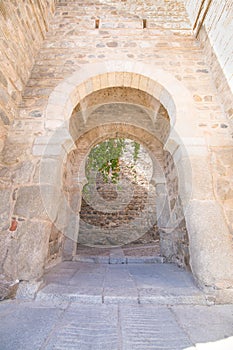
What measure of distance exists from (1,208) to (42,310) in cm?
116

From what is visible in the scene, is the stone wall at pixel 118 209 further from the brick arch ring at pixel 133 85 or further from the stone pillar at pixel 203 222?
the stone pillar at pixel 203 222

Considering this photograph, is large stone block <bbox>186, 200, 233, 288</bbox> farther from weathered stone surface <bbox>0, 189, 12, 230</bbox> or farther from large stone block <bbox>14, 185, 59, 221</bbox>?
weathered stone surface <bbox>0, 189, 12, 230</bbox>

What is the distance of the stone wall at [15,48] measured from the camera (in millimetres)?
2141

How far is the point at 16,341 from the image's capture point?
947 mm

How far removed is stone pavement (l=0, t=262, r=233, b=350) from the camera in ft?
3.13

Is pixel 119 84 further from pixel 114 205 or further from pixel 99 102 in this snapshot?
pixel 114 205

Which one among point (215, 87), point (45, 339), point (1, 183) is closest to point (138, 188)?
point (215, 87)

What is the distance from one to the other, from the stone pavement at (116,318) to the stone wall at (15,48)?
6.16ft

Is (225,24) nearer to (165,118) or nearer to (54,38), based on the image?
(165,118)

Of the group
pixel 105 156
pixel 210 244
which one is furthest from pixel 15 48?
pixel 105 156

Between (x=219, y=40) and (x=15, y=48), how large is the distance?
288 cm

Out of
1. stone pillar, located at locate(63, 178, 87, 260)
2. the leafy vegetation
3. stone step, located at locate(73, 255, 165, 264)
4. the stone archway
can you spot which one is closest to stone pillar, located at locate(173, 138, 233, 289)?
the stone archway

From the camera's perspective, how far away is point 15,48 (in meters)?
2.34

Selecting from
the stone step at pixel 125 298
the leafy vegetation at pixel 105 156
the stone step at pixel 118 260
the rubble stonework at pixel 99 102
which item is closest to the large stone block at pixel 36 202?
the rubble stonework at pixel 99 102
